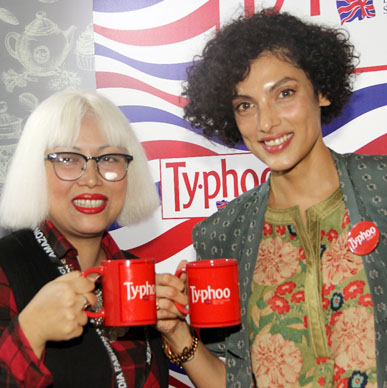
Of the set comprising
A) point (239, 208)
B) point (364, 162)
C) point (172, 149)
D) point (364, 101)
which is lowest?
point (239, 208)

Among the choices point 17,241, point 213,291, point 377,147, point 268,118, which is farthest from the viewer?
point 377,147

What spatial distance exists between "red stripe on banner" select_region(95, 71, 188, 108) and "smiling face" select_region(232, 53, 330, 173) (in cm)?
105

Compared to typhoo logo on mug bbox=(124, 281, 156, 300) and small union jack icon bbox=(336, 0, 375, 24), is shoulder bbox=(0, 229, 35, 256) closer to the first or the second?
typhoo logo on mug bbox=(124, 281, 156, 300)

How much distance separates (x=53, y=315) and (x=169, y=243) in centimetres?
151

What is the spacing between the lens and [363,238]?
160 cm

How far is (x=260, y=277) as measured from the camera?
173 cm

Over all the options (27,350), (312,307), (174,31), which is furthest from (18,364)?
(174,31)

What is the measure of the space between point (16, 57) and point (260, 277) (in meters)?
1.92

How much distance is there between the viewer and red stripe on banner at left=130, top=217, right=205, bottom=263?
2.76 metres

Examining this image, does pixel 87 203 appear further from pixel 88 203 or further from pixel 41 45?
pixel 41 45

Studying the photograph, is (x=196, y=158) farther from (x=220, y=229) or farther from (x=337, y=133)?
(x=220, y=229)

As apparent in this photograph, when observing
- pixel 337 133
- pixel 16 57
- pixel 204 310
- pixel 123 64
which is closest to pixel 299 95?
pixel 204 310

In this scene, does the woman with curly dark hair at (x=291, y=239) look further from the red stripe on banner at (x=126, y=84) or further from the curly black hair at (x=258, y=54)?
the red stripe on banner at (x=126, y=84)

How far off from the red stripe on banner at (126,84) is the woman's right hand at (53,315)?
5.30 feet
